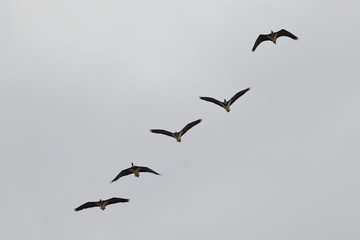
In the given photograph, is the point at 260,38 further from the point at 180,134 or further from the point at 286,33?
the point at 180,134

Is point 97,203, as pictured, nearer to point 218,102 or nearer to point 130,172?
point 130,172

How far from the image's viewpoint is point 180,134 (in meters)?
102

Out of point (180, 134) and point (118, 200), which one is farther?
point (118, 200)

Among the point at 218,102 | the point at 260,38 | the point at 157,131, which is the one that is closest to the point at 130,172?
the point at 157,131

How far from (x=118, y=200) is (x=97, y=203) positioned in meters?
2.81

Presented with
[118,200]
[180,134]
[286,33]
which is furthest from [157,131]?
[286,33]

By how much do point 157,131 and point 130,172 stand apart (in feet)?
21.5

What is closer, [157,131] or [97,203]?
[157,131]

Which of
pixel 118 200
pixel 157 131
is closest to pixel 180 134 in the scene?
pixel 157 131

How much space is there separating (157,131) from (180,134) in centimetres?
291

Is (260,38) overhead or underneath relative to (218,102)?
overhead

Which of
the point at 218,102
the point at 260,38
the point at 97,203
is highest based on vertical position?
the point at 260,38

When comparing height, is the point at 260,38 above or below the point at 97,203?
above

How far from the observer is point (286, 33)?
107m
